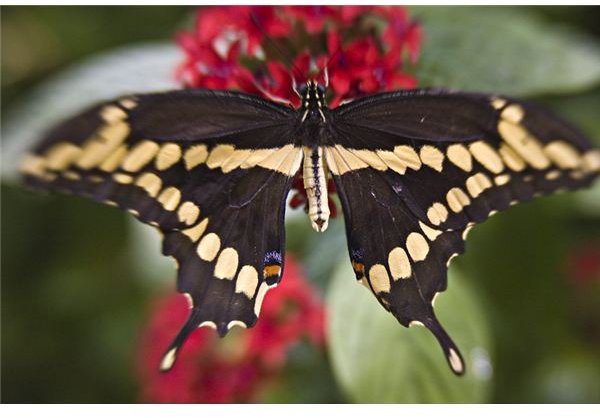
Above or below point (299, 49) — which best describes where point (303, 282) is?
below

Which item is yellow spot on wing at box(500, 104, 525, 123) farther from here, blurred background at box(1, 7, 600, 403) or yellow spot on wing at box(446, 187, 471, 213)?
blurred background at box(1, 7, 600, 403)

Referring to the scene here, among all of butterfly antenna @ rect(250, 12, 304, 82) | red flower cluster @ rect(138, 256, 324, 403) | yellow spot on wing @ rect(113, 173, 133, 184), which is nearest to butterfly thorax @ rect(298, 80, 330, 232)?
butterfly antenna @ rect(250, 12, 304, 82)

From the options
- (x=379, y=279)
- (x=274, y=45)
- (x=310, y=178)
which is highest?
(x=274, y=45)

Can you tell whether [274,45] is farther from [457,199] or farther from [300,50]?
[457,199]

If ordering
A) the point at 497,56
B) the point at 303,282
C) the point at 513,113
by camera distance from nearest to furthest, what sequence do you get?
the point at 513,113 → the point at 497,56 → the point at 303,282

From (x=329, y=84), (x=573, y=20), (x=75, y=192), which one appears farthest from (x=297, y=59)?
(x=573, y=20)

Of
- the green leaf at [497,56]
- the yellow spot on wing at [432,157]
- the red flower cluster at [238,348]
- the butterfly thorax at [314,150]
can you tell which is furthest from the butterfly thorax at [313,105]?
the red flower cluster at [238,348]

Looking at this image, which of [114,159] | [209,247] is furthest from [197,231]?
[114,159]
